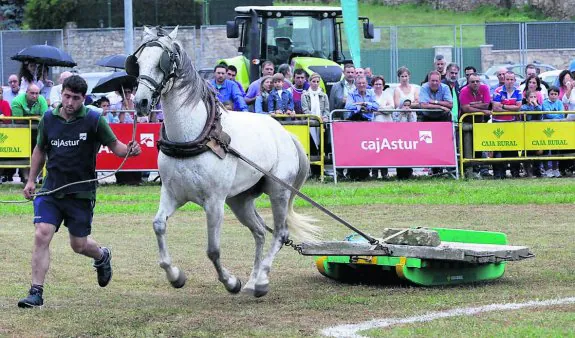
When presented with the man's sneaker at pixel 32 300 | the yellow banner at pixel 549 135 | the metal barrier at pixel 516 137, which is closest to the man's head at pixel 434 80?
the metal barrier at pixel 516 137

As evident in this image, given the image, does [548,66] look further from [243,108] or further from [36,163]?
[36,163]

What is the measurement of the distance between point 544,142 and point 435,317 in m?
14.6

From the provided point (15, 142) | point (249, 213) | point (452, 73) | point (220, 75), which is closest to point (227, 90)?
point (220, 75)

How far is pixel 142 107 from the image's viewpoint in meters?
9.49

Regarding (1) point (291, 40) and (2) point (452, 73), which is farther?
(1) point (291, 40)

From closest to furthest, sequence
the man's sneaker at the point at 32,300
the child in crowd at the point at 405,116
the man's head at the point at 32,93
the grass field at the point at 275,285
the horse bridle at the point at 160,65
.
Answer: the grass field at the point at 275,285 < the man's sneaker at the point at 32,300 < the horse bridle at the point at 160,65 < the man's head at the point at 32,93 < the child in crowd at the point at 405,116

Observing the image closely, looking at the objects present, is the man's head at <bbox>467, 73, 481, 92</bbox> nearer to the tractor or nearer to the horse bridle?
the tractor

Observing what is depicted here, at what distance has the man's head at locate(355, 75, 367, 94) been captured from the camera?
72.6ft

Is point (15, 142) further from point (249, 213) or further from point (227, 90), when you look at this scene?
point (249, 213)

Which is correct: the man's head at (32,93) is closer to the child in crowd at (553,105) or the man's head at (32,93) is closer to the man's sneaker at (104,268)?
the child in crowd at (553,105)

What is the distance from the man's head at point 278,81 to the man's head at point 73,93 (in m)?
11.7

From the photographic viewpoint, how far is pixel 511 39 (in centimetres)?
4738

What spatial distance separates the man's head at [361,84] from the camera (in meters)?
22.1

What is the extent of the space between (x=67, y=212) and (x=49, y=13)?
143ft
